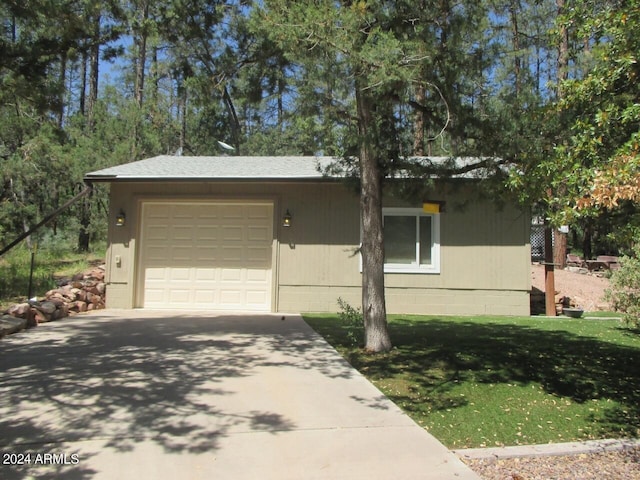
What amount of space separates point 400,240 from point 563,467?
25.4 feet

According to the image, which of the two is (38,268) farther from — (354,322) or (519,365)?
(519,365)

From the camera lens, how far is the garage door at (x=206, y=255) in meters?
11.4

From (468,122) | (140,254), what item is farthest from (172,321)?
(468,122)

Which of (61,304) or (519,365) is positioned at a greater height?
(61,304)

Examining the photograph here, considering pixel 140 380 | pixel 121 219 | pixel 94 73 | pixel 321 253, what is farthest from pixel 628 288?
pixel 94 73

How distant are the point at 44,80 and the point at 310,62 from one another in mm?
3969

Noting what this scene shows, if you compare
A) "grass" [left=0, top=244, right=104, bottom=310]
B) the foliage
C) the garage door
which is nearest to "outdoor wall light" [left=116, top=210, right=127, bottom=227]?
the garage door

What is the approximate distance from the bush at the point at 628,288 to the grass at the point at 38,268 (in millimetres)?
11412

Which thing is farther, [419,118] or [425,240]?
[425,240]

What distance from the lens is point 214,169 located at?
11.8 metres

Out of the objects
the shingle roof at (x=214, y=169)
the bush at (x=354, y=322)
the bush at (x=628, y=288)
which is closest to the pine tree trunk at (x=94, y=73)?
the shingle roof at (x=214, y=169)

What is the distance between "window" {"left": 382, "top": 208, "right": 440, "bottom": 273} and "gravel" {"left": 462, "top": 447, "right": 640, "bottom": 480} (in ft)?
24.2

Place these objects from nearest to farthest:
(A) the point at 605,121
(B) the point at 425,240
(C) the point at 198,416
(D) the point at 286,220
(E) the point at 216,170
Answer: (A) the point at 605,121, (C) the point at 198,416, (D) the point at 286,220, (B) the point at 425,240, (E) the point at 216,170

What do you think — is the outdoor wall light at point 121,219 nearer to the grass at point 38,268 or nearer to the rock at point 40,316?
the grass at point 38,268
